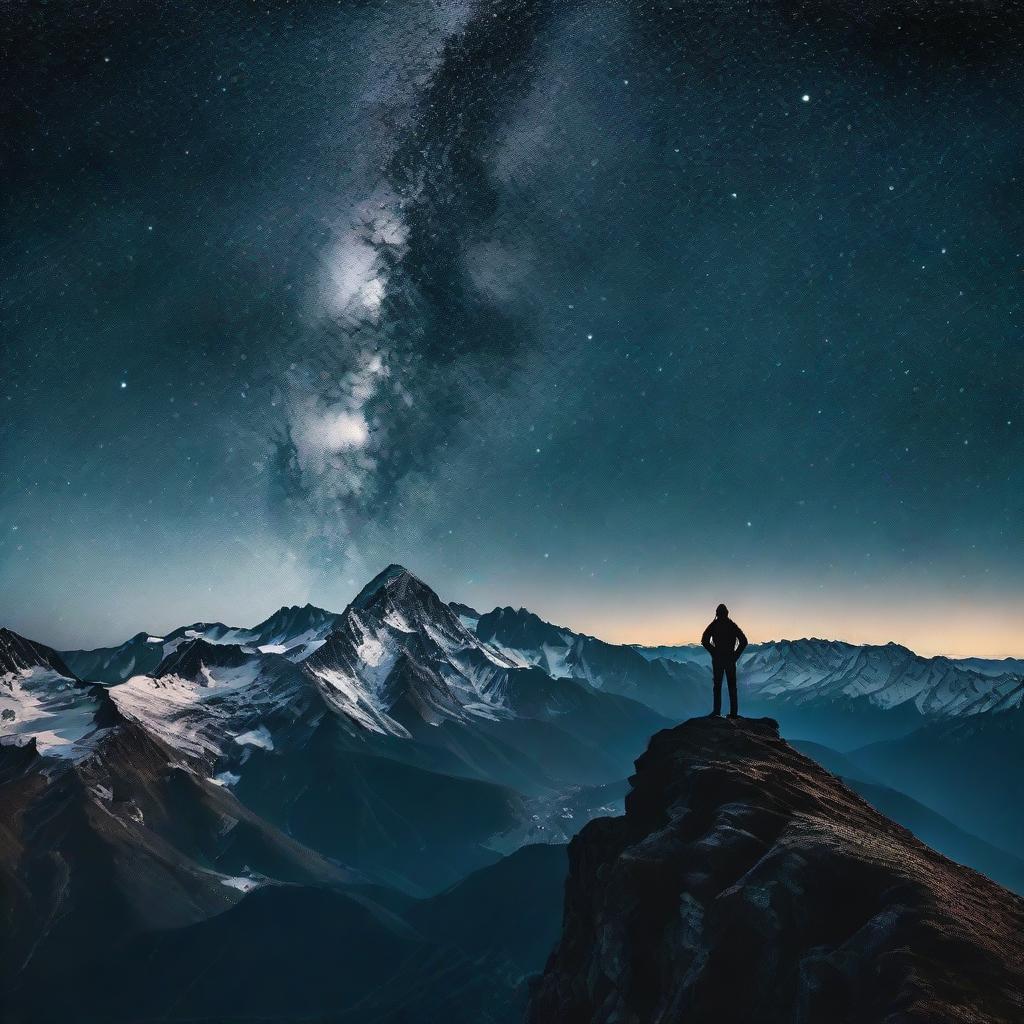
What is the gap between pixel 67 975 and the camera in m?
178

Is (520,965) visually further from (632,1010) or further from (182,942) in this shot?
(632,1010)

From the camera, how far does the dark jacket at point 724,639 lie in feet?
90.0

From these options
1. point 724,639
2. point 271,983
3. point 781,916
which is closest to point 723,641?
point 724,639

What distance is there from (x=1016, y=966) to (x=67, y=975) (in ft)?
769

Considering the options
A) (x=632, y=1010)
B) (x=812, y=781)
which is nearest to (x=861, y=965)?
(x=632, y=1010)

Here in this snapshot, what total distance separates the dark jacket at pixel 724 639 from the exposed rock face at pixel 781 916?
4.30m

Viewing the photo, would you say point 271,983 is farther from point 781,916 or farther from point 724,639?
point 781,916

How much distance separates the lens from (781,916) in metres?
18.3

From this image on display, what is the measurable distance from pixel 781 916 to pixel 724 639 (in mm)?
11071

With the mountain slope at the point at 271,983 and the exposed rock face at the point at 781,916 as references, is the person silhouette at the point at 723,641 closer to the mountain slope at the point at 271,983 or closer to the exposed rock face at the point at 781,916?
the exposed rock face at the point at 781,916

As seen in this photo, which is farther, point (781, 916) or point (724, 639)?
point (724, 639)

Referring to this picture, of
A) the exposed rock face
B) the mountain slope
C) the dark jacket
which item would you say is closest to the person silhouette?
the dark jacket

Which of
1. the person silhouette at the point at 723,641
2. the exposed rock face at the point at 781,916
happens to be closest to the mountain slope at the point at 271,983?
the exposed rock face at the point at 781,916

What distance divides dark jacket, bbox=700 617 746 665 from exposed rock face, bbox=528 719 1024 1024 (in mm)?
4296
